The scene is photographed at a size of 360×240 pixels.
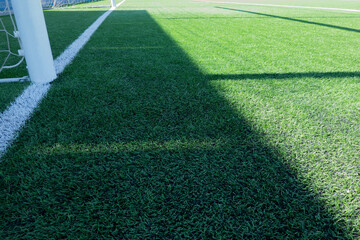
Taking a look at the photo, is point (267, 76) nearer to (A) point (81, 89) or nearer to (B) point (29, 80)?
(A) point (81, 89)

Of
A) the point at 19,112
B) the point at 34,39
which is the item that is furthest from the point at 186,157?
the point at 34,39

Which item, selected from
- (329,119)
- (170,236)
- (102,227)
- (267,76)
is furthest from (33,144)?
(267,76)

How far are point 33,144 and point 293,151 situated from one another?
133cm

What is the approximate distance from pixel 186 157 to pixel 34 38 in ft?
5.09

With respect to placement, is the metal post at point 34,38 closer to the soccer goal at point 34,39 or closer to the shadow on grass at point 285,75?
the soccer goal at point 34,39

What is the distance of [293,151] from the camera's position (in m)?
1.22

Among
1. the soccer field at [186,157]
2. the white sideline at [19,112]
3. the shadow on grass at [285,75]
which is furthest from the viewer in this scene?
the shadow on grass at [285,75]

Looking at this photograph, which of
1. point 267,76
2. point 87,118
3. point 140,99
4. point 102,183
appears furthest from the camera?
point 267,76

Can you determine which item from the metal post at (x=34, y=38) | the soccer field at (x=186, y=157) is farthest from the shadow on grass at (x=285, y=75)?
the metal post at (x=34, y=38)

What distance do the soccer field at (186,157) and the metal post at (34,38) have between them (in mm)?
118

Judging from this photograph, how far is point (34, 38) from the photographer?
184 centimetres

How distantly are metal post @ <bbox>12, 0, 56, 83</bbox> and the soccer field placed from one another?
118mm

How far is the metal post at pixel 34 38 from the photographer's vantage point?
1.74 metres

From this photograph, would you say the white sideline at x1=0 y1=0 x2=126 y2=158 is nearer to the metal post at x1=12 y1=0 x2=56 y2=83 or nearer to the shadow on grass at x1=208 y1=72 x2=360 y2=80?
the metal post at x1=12 y1=0 x2=56 y2=83
